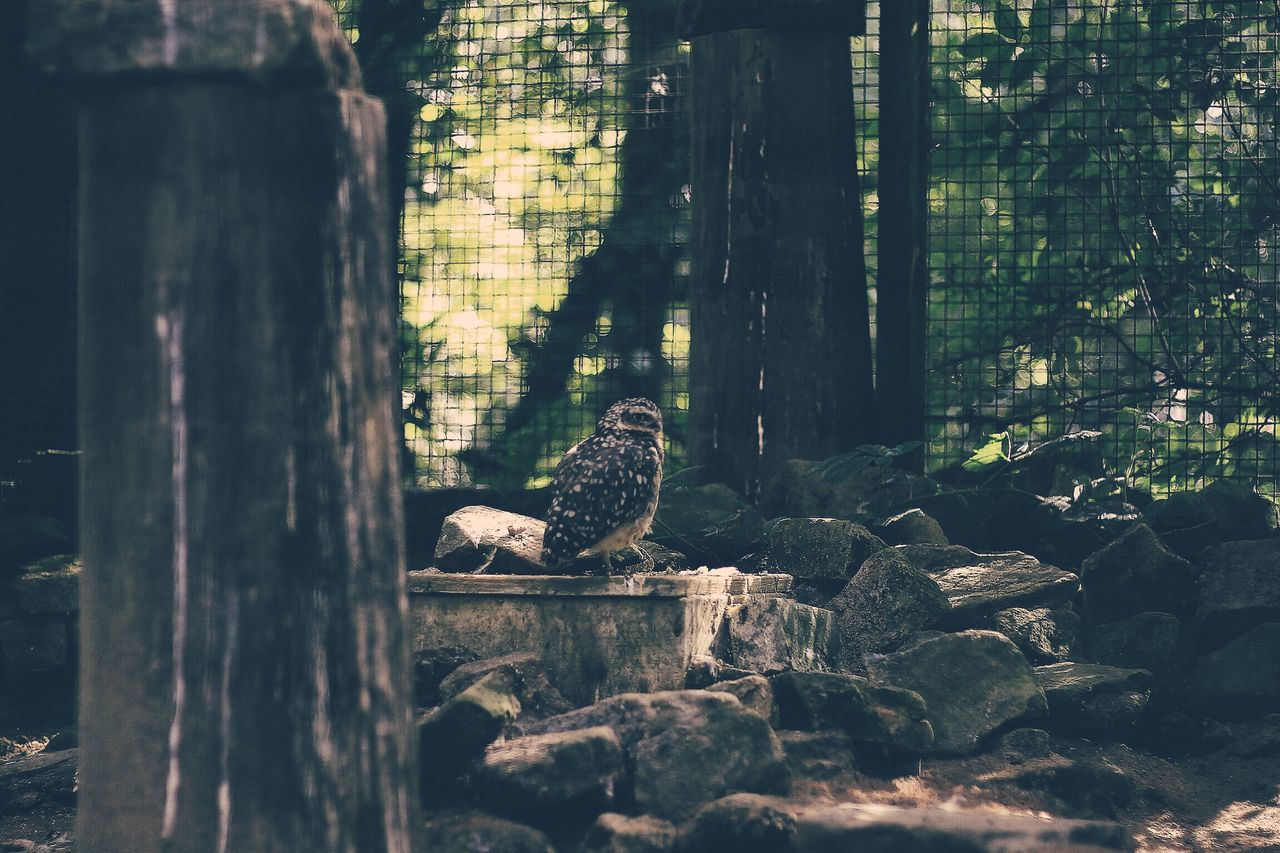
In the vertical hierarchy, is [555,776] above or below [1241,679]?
above

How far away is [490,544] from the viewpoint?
18.2 feet

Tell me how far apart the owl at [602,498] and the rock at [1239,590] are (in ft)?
7.70

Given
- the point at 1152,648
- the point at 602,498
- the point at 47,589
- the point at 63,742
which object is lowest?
the point at 63,742

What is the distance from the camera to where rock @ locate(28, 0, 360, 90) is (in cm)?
305

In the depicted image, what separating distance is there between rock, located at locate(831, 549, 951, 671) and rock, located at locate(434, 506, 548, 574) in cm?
116

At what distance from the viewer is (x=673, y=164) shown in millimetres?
7730

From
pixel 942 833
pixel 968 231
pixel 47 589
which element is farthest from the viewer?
pixel 968 231

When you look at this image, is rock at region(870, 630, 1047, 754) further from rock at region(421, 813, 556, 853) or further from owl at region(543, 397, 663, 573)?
rock at region(421, 813, 556, 853)

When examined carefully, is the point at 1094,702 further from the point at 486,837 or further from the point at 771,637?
the point at 486,837

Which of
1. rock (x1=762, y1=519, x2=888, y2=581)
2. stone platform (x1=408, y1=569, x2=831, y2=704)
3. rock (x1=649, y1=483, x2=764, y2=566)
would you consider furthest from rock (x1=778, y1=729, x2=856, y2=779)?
rock (x1=649, y1=483, x2=764, y2=566)

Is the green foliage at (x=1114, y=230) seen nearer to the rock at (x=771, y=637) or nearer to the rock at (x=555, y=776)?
the rock at (x=771, y=637)

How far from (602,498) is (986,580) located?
5.72 ft

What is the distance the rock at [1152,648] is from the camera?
6.03m

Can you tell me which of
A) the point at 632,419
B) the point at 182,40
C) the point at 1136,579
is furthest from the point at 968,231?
the point at 182,40
